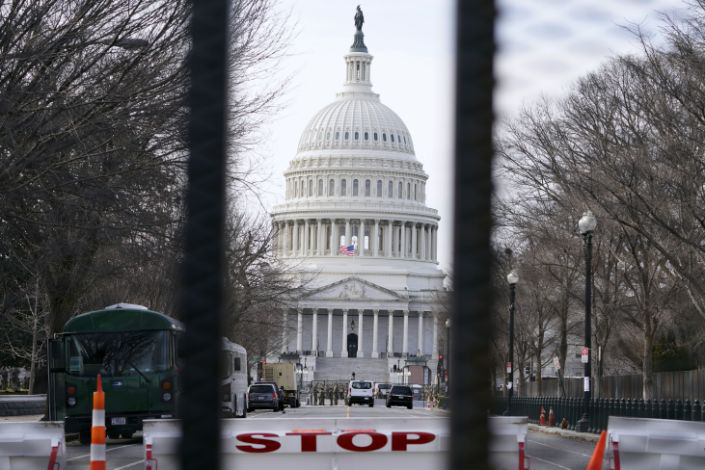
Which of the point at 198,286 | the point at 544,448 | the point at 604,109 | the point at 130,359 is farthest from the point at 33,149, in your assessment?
the point at 604,109

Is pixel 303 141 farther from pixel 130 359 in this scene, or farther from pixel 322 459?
pixel 322 459

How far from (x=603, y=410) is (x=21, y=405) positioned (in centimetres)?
1932

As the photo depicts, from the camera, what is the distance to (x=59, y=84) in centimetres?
2184

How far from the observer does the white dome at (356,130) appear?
18538 cm

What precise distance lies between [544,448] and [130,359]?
30.1 ft

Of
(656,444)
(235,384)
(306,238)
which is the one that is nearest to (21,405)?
(235,384)

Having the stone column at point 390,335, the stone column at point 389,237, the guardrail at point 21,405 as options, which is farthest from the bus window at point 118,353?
the stone column at point 389,237

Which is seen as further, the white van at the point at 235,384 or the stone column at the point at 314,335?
the stone column at the point at 314,335

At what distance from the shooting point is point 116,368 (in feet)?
95.7

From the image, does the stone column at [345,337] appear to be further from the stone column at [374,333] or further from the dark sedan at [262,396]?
the dark sedan at [262,396]

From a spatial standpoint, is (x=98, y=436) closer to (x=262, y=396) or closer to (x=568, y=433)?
(x=568, y=433)

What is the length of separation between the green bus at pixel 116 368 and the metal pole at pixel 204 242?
87.8ft

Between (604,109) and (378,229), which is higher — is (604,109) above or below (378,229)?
below

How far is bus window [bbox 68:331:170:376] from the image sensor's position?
29.2 meters
